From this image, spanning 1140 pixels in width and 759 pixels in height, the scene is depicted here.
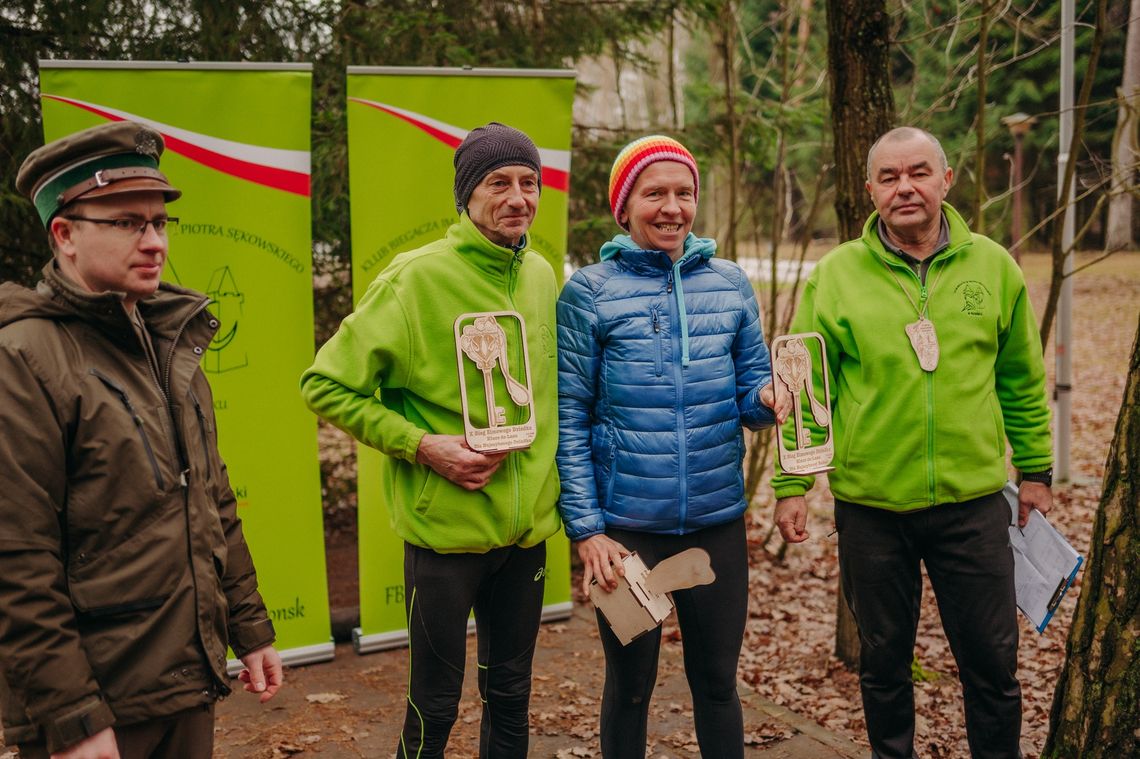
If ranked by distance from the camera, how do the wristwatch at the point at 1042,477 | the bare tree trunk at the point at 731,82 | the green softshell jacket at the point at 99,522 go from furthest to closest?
1. the bare tree trunk at the point at 731,82
2. the wristwatch at the point at 1042,477
3. the green softshell jacket at the point at 99,522

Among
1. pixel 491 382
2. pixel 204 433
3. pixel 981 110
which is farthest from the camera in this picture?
pixel 981 110

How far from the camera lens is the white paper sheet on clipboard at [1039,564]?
318 cm

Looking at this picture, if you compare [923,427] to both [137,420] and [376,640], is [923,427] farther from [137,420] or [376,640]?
[376,640]

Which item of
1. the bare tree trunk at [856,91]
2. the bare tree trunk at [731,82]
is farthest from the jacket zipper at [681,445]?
the bare tree trunk at [731,82]

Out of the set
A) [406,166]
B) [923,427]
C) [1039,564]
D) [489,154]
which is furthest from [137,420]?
[406,166]

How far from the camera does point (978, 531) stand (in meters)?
3.12

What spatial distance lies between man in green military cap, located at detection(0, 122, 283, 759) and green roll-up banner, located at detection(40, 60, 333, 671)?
7.71ft

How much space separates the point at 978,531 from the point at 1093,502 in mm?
5069

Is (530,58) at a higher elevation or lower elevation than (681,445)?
higher

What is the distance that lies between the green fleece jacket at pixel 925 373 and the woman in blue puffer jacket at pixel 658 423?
35cm

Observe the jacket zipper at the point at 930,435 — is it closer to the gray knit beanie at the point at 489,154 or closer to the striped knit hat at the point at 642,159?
the striped knit hat at the point at 642,159

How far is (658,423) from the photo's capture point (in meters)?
2.92

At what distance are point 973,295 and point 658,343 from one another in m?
1.04

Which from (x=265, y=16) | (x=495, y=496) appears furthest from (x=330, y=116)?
(x=495, y=496)
